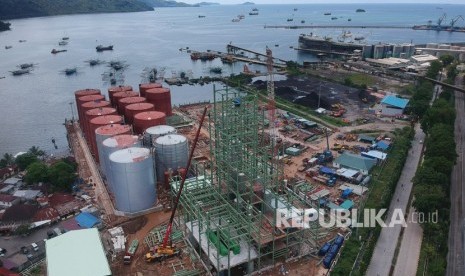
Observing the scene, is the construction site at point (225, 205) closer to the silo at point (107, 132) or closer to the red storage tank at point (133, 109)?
the silo at point (107, 132)

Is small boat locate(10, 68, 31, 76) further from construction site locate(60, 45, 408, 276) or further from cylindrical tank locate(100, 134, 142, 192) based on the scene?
cylindrical tank locate(100, 134, 142, 192)

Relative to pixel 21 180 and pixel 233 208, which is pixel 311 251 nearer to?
pixel 233 208

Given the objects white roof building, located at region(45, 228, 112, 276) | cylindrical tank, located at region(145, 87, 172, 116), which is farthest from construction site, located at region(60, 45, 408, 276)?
cylindrical tank, located at region(145, 87, 172, 116)

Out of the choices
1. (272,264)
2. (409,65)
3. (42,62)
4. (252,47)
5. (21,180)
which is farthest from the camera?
(252,47)

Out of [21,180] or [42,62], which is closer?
[21,180]

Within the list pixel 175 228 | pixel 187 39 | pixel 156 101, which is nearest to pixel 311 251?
pixel 175 228

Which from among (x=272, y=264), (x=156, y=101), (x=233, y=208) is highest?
(x=156, y=101)

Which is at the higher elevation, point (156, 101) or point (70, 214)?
point (156, 101)
